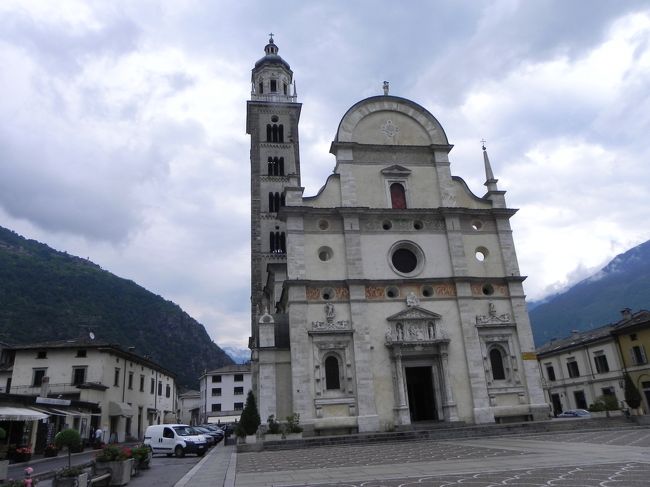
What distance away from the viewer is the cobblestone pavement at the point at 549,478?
8.61 metres

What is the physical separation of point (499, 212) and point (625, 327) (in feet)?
52.4

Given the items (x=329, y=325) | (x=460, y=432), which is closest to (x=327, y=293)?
(x=329, y=325)

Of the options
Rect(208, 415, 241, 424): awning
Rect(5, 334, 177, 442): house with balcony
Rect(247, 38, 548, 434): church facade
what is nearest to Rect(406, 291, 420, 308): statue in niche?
Rect(247, 38, 548, 434): church facade

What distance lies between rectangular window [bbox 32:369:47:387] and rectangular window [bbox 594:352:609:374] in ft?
145

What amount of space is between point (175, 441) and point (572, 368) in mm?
35955

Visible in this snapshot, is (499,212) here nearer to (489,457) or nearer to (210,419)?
(489,457)

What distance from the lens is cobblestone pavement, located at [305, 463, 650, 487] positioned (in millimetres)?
8609

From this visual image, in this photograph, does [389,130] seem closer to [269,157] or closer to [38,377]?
[269,157]

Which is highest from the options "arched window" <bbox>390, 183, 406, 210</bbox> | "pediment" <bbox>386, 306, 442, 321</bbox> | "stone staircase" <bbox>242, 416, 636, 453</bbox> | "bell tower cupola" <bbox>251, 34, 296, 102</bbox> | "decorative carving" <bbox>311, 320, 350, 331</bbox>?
"bell tower cupola" <bbox>251, 34, 296, 102</bbox>

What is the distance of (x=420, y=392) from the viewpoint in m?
28.7

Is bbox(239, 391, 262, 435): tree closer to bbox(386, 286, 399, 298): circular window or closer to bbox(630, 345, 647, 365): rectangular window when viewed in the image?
bbox(386, 286, 399, 298): circular window

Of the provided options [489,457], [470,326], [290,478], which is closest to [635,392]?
[470,326]

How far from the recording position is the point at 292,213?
95.0 ft

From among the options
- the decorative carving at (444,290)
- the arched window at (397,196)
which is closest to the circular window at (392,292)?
the decorative carving at (444,290)
